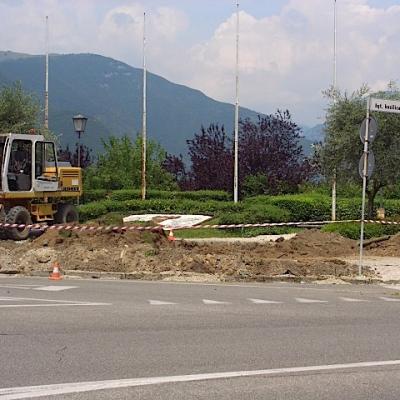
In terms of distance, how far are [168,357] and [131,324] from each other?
7.01 feet

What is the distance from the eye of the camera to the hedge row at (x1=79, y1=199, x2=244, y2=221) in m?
30.6

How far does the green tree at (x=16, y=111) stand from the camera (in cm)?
3256

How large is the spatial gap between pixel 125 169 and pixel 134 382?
37.2 m

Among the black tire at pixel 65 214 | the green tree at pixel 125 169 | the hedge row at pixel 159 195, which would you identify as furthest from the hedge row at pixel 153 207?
the green tree at pixel 125 169

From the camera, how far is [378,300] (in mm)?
13375

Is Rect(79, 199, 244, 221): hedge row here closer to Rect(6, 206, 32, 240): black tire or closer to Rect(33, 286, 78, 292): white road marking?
Rect(6, 206, 32, 240): black tire

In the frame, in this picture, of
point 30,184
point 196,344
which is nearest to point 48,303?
point 196,344

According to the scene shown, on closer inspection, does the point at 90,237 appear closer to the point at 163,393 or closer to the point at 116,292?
the point at 116,292

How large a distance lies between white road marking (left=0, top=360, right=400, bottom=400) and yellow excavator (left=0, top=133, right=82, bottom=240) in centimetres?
1585

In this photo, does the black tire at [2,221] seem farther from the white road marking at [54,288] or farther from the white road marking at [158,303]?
the white road marking at [158,303]

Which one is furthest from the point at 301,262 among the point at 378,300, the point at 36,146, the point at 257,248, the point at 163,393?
the point at 163,393

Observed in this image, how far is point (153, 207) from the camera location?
3209 cm

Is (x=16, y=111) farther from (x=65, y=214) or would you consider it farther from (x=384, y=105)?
(x=384, y=105)

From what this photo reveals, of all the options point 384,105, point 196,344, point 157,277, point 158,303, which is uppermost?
point 384,105
